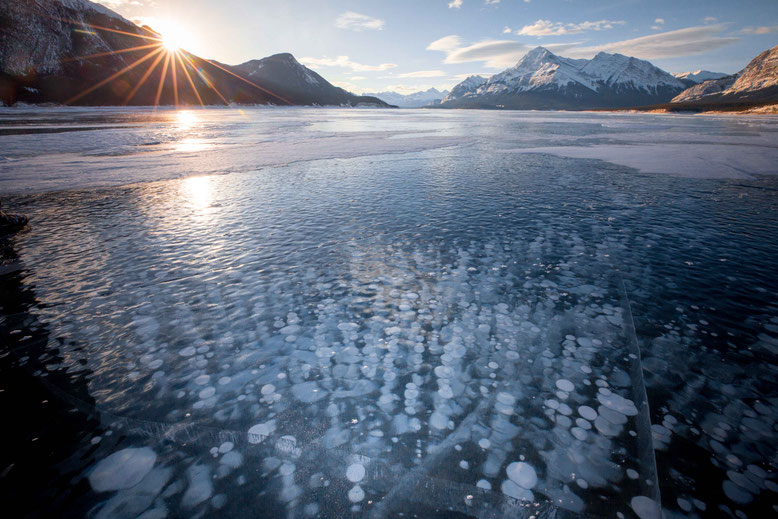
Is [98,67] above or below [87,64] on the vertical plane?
below

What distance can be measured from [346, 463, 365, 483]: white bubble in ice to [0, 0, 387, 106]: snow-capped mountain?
129 meters

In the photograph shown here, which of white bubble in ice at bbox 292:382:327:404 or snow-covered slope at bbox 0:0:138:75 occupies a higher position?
snow-covered slope at bbox 0:0:138:75

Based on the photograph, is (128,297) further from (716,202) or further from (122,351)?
(716,202)

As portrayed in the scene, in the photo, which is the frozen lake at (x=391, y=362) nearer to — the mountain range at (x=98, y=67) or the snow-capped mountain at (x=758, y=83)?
the mountain range at (x=98, y=67)

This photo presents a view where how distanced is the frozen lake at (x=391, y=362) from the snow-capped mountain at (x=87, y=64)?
12435cm

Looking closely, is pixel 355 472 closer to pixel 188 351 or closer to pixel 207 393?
pixel 207 393

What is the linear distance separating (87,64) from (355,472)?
171 meters

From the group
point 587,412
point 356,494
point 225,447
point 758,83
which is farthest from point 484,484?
point 758,83

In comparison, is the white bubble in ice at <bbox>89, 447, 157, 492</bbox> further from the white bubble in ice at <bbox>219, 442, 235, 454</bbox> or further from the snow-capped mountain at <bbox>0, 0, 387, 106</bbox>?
the snow-capped mountain at <bbox>0, 0, 387, 106</bbox>

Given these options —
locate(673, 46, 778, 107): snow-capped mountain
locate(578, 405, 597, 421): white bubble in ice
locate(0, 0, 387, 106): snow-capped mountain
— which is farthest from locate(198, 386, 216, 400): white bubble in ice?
locate(673, 46, 778, 107): snow-capped mountain

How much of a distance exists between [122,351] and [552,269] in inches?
272

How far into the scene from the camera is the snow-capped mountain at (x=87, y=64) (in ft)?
312

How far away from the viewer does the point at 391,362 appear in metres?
4.00

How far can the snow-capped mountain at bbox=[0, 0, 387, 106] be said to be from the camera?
95081mm
